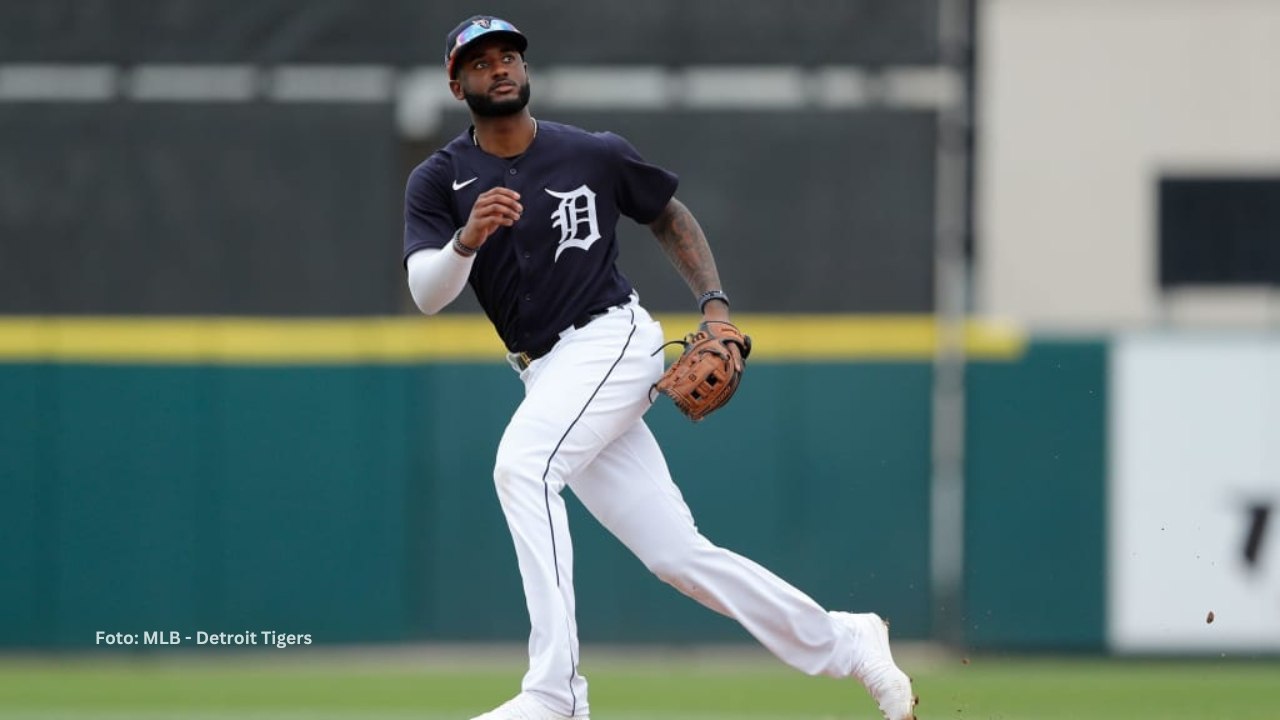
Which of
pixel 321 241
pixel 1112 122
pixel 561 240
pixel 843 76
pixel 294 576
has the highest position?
pixel 1112 122

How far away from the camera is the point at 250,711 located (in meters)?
8.09

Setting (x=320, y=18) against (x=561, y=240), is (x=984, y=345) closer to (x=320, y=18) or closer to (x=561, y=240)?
(x=320, y=18)

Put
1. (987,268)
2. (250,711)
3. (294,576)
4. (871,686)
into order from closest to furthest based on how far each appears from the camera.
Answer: (871,686) < (250,711) < (294,576) < (987,268)

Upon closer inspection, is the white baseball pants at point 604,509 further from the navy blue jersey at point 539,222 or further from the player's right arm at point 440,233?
the player's right arm at point 440,233

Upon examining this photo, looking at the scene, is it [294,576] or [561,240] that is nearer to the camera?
[561,240]

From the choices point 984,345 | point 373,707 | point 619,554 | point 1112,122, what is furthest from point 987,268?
point 373,707

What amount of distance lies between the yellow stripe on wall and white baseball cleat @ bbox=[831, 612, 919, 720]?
4034mm

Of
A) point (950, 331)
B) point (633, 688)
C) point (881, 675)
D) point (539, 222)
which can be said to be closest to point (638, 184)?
point (539, 222)

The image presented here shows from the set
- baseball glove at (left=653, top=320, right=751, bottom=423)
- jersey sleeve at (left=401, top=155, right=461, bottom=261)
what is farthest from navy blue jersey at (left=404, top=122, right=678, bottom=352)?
baseball glove at (left=653, top=320, right=751, bottom=423)

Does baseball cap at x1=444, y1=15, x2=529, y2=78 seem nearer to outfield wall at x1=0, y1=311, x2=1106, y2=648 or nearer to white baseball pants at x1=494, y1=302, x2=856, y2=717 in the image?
white baseball pants at x1=494, y1=302, x2=856, y2=717

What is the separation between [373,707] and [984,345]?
353 centimetres

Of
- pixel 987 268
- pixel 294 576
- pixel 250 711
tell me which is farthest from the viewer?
pixel 987 268

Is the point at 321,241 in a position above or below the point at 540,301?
above

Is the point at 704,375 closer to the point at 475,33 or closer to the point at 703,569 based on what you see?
the point at 703,569
